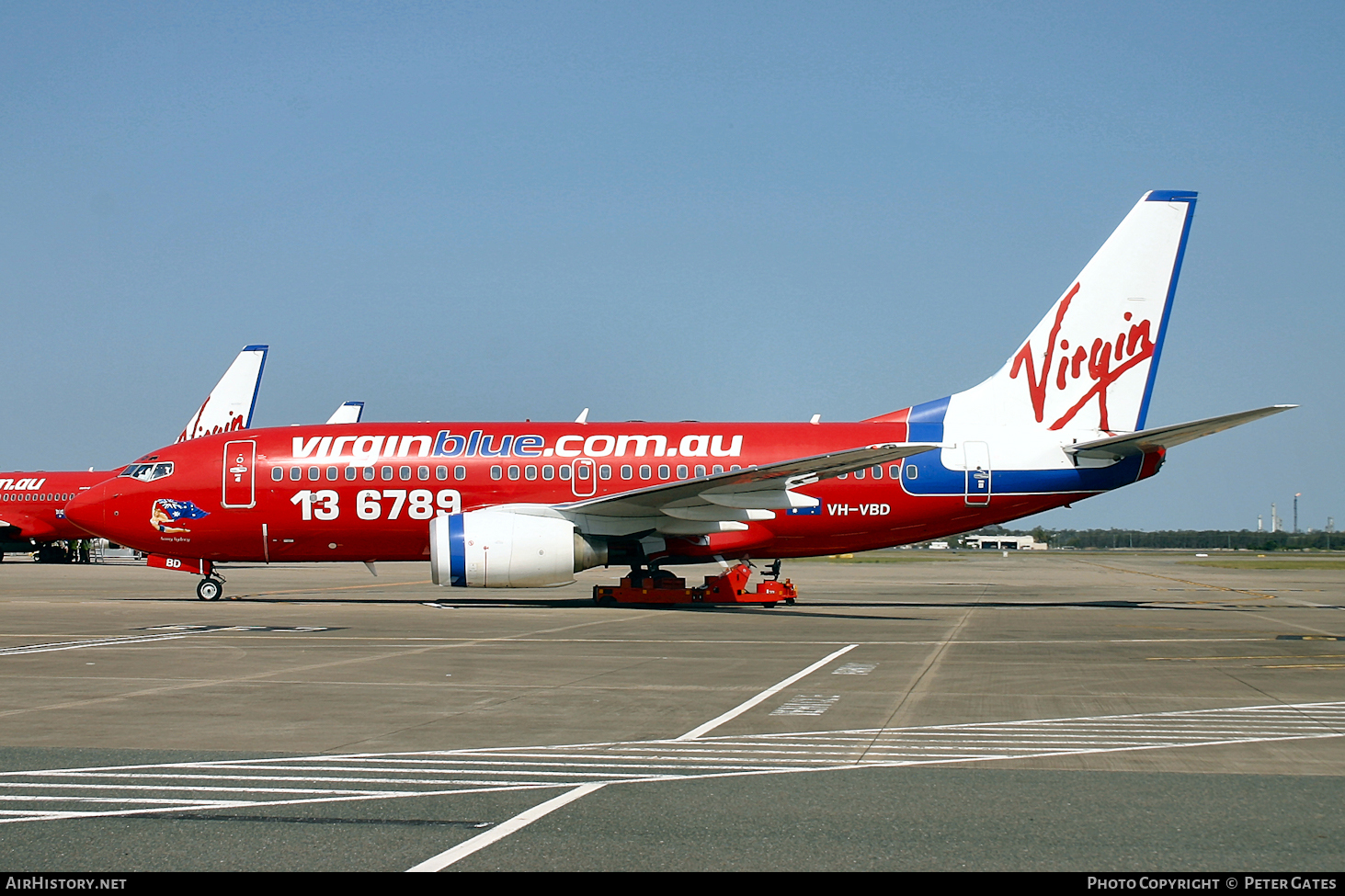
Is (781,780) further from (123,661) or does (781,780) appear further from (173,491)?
(173,491)

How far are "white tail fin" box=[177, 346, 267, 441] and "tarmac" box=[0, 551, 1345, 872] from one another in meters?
33.7

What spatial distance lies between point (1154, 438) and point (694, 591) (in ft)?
34.8

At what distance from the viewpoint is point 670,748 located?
874cm

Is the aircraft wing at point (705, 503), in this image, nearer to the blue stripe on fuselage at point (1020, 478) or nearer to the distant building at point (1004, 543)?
the blue stripe on fuselage at point (1020, 478)

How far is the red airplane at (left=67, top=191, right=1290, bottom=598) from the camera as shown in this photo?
26.8 metres

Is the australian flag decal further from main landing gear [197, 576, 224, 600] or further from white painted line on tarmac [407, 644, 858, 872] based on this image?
white painted line on tarmac [407, 644, 858, 872]

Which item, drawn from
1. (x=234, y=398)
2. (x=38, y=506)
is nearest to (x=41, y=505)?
(x=38, y=506)

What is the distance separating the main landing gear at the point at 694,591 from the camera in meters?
26.1

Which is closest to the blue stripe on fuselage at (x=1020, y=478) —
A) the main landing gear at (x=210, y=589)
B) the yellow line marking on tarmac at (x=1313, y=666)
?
the yellow line marking on tarmac at (x=1313, y=666)

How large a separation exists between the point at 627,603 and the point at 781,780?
19.1 meters

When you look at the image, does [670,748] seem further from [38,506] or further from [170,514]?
[38,506]

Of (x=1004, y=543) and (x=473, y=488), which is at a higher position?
(x=473, y=488)

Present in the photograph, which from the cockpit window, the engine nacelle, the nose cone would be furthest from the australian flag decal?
the engine nacelle

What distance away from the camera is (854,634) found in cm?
1884
